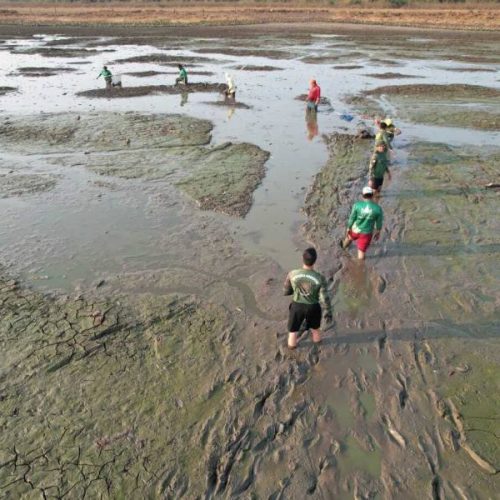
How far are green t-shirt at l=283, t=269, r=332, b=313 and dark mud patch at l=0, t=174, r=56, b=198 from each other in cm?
931

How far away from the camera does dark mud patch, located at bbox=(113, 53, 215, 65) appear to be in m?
35.6

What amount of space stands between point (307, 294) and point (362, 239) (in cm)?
292

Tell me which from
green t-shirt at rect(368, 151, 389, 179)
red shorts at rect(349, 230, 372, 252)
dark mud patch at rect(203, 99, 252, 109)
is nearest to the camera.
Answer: red shorts at rect(349, 230, 372, 252)

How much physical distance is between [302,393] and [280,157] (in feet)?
33.9

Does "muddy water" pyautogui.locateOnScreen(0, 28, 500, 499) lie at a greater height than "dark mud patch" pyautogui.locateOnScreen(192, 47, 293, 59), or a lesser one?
greater

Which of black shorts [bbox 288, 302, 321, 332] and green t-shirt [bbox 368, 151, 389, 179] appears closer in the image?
black shorts [bbox 288, 302, 321, 332]

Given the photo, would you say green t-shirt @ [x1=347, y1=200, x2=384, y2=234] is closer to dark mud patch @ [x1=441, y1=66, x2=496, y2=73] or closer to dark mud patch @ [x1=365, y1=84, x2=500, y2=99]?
dark mud patch @ [x1=365, y1=84, x2=500, y2=99]

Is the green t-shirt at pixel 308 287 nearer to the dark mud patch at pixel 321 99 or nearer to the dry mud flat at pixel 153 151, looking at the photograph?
the dry mud flat at pixel 153 151

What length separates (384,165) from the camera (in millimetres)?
11133

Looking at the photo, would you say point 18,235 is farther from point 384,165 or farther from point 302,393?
point 384,165

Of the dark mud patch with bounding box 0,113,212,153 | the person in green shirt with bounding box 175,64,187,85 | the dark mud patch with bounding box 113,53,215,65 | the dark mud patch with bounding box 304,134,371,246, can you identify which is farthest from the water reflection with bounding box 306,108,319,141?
the dark mud patch with bounding box 113,53,215,65

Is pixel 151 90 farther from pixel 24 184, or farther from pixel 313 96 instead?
pixel 24 184

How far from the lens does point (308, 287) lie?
6.07m

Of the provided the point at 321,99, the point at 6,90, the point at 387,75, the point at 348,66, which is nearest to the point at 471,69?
the point at 387,75
